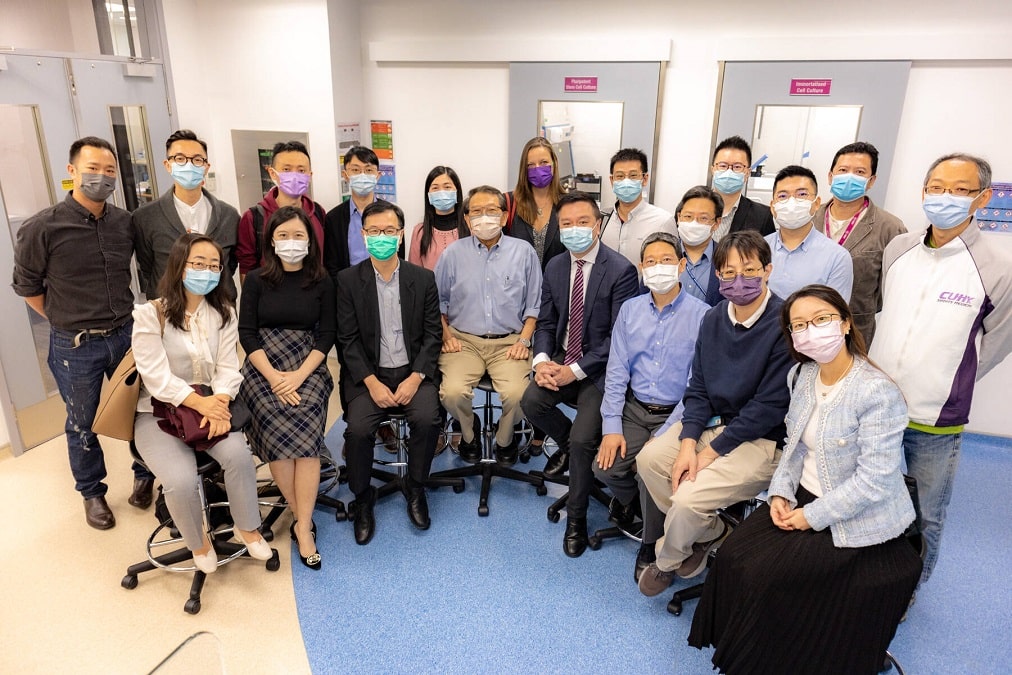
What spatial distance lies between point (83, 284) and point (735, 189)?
→ 128 inches

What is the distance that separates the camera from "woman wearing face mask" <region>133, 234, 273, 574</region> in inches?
104

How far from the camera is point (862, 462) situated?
81.2 inches

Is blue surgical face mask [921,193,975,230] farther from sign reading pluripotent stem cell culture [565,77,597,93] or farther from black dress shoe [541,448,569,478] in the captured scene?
sign reading pluripotent stem cell culture [565,77,597,93]

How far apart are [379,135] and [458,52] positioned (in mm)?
933

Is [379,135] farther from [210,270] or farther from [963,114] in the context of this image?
[963,114]

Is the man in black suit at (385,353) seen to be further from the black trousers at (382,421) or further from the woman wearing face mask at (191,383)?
the woman wearing face mask at (191,383)

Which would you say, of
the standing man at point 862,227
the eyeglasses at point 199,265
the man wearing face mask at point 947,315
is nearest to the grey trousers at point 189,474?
the eyeglasses at point 199,265

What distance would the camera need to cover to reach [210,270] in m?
2.73

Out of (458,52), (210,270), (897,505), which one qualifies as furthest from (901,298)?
(458,52)

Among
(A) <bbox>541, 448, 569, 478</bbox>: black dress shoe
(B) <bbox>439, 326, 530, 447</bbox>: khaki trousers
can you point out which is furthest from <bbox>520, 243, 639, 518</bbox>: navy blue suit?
(A) <bbox>541, 448, 569, 478</bbox>: black dress shoe

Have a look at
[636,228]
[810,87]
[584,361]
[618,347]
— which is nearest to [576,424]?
[584,361]

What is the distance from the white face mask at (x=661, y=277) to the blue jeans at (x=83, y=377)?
257 centimetres

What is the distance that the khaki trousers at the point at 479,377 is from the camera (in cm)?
331

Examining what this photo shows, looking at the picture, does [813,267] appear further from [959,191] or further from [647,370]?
[647,370]
